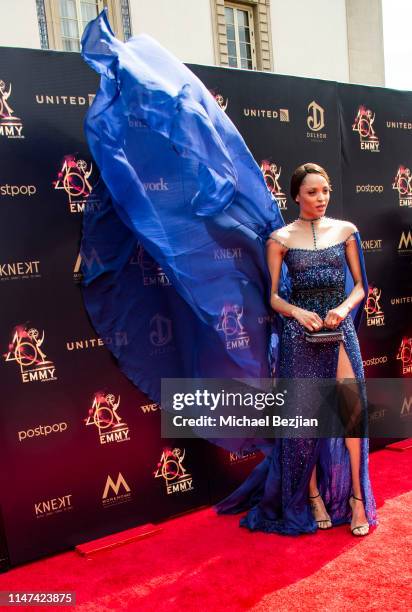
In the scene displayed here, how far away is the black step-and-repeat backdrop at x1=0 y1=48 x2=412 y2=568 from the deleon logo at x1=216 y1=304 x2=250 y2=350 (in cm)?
27

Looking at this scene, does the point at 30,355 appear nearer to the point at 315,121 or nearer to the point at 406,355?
the point at 315,121

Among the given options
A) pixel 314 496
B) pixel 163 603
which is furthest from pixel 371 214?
pixel 163 603

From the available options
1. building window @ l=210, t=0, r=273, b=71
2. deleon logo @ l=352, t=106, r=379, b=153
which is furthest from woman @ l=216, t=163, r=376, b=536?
building window @ l=210, t=0, r=273, b=71

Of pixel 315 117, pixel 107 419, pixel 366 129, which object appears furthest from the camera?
pixel 366 129

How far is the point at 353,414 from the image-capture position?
3355 mm

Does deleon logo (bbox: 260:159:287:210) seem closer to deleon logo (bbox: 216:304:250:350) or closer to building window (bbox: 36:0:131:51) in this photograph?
deleon logo (bbox: 216:304:250:350)

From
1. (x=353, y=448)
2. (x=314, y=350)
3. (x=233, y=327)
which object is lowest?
(x=353, y=448)

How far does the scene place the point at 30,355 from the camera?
3.21 meters

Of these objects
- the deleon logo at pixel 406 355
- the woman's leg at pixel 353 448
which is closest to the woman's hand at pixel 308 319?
the woman's leg at pixel 353 448

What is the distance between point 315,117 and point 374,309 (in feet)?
4.40

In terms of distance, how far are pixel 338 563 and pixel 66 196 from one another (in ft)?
7.01

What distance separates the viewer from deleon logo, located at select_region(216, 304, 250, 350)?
3199mm

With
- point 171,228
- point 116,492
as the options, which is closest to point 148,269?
point 171,228

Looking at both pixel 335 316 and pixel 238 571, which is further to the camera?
pixel 335 316
